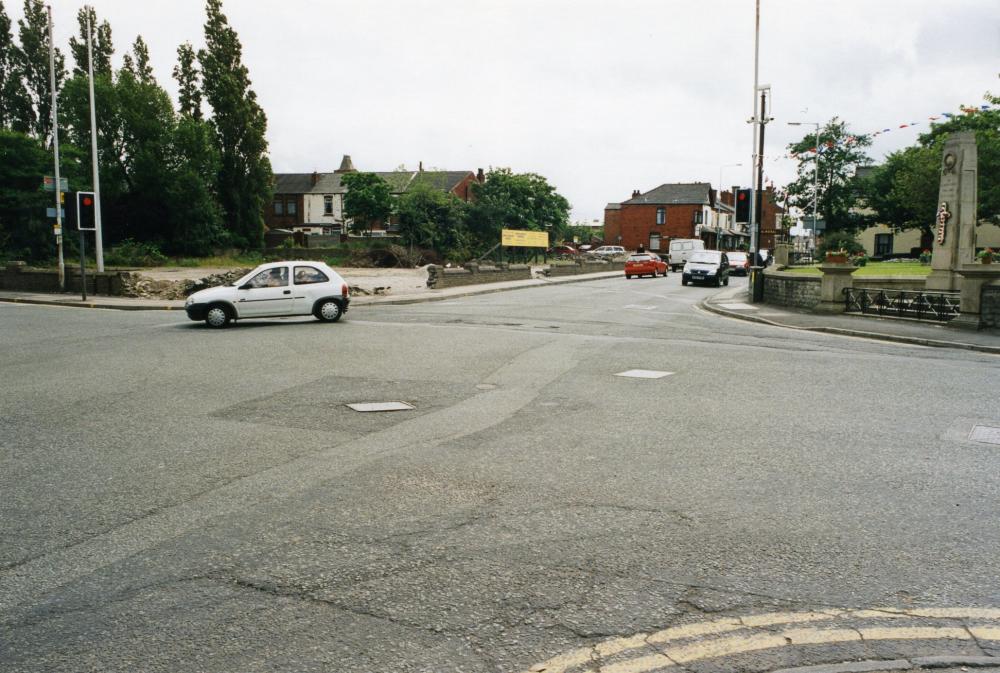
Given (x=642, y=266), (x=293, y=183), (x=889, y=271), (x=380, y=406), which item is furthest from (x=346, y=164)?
(x=380, y=406)

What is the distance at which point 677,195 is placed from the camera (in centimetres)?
9488

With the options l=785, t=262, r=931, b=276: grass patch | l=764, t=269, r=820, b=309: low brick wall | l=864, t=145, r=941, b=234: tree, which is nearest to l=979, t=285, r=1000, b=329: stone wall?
l=764, t=269, r=820, b=309: low brick wall

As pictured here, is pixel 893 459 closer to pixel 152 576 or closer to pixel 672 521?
pixel 672 521

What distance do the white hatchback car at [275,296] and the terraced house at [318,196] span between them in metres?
76.4

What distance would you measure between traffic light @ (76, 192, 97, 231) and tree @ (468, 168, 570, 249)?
4226 cm

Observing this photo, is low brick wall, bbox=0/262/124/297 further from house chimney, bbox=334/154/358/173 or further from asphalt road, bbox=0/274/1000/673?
house chimney, bbox=334/154/358/173

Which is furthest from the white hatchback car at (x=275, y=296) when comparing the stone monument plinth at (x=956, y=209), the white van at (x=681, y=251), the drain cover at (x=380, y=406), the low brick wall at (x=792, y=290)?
the white van at (x=681, y=251)

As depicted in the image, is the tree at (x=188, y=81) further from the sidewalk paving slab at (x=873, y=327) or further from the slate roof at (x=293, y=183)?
the sidewalk paving slab at (x=873, y=327)

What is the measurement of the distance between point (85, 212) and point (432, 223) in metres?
36.9

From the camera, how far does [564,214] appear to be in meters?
82.8

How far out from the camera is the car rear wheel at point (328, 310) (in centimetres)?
1969

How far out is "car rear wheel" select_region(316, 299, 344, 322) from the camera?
19688 millimetres

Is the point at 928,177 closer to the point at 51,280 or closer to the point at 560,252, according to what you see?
the point at 560,252

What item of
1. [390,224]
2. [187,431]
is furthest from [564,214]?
[187,431]
